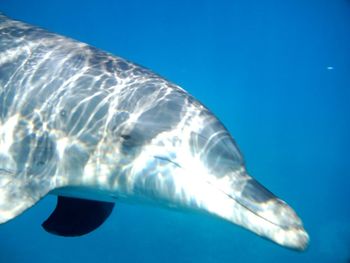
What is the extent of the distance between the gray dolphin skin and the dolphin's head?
1 centimetres

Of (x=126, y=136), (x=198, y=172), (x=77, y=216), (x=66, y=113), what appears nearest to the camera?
(x=198, y=172)

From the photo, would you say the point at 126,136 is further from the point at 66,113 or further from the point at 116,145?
the point at 66,113

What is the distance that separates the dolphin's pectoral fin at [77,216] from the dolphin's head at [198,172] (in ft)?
6.76

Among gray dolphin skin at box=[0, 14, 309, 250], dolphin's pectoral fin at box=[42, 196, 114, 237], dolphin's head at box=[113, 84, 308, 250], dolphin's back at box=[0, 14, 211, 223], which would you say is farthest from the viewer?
dolphin's pectoral fin at box=[42, 196, 114, 237]

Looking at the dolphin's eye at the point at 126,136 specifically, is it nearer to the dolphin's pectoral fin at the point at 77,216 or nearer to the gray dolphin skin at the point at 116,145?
the gray dolphin skin at the point at 116,145

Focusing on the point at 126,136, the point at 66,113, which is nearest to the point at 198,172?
the point at 126,136

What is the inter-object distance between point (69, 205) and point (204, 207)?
3091mm

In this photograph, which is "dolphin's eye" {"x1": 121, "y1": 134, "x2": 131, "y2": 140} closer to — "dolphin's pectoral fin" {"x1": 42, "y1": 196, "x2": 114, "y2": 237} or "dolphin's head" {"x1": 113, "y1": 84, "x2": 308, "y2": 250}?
"dolphin's head" {"x1": 113, "y1": 84, "x2": 308, "y2": 250}

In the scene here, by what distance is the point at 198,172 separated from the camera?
14.0ft

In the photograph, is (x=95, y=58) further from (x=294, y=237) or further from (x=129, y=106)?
(x=294, y=237)

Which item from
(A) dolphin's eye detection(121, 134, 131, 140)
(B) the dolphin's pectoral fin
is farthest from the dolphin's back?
(B) the dolphin's pectoral fin

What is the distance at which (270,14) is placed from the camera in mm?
45469

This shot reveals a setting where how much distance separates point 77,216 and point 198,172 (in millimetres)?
2925

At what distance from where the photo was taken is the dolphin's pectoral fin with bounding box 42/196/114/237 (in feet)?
20.2
